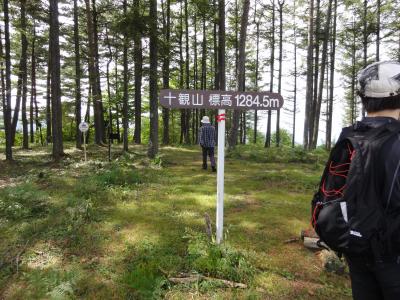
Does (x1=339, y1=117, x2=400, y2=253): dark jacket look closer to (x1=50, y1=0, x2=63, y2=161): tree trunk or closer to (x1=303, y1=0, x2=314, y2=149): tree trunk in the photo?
(x1=50, y1=0, x2=63, y2=161): tree trunk

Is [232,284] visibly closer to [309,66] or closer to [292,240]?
[292,240]

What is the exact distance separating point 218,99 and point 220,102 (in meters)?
0.06

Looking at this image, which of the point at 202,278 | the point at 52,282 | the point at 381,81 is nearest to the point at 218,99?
the point at 202,278

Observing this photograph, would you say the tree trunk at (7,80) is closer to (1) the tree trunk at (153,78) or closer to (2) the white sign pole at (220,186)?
(1) the tree trunk at (153,78)

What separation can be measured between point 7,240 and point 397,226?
6.45 meters

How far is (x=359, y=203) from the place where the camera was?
1911 millimetres

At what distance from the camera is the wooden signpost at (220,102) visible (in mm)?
5008

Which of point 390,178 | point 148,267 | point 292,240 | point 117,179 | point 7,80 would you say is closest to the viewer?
point 390,178

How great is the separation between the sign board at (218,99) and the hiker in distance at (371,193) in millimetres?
3066

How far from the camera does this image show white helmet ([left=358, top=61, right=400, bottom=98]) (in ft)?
6.68

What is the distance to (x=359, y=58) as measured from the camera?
29.2 meters

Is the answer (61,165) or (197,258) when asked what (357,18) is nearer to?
(61,165)

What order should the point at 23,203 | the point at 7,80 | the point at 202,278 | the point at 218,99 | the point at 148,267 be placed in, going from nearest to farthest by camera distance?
the point at 202,278
the point at 148,267
the point at 218,99
the point at 23,203
the point at 7,80

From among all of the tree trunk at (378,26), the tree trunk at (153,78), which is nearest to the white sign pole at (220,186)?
the tree trunk at (153,78)
